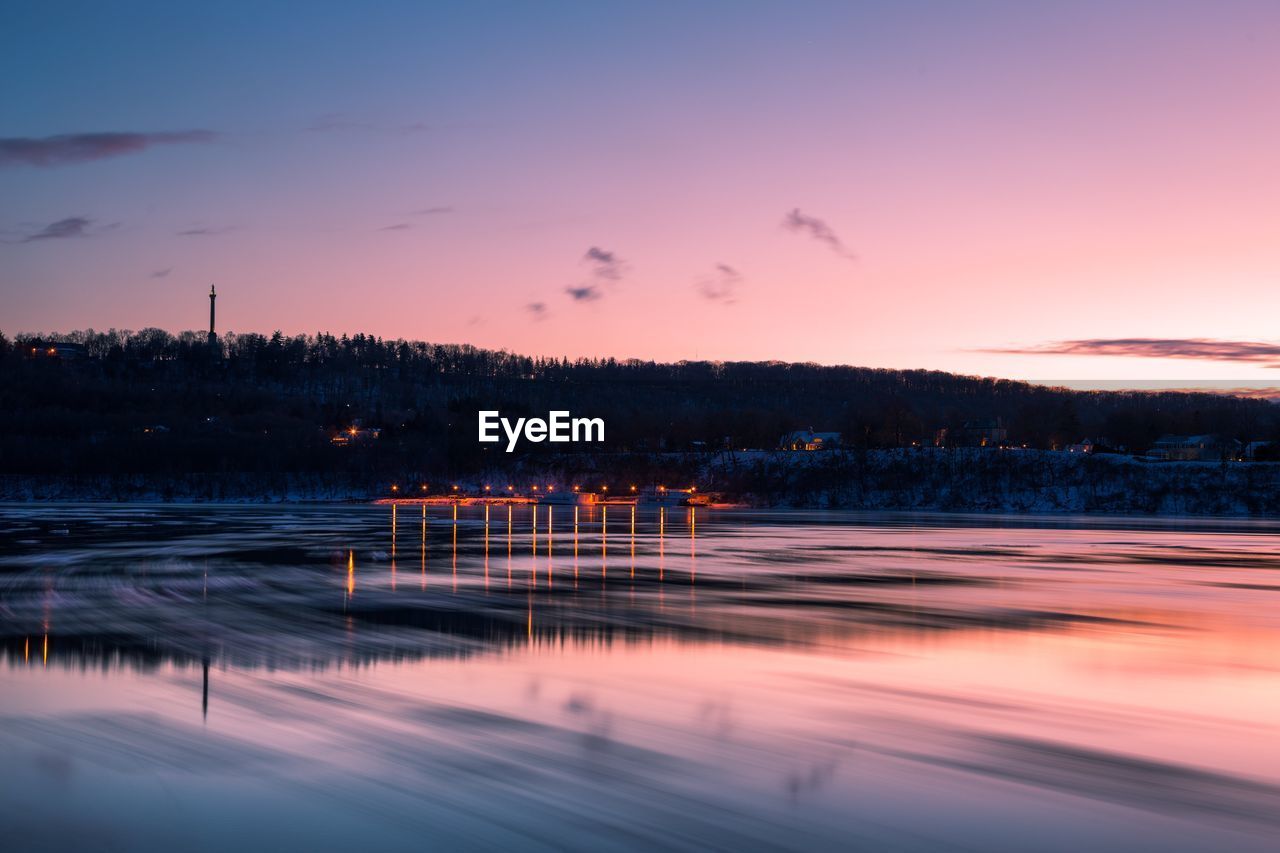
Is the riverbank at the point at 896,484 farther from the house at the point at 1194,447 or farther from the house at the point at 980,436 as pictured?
the house at the point at 980,436

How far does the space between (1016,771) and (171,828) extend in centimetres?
635

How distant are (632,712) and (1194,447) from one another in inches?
6521

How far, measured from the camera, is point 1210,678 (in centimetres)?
1396

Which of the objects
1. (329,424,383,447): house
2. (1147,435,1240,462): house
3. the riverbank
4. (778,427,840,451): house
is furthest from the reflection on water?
(778,427,840,451): house

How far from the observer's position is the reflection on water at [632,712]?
8.00m

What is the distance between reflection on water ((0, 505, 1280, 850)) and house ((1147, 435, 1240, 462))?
139414mm

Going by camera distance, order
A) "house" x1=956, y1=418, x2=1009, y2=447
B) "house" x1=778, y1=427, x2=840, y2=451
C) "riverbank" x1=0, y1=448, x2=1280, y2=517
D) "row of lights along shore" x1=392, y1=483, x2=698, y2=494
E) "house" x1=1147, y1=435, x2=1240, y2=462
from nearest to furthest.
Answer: "riverbank" x1=0, y1=448, x2=1280, y2=517 → "row of lights along shore" x1=392, y1=483, x2=698, y2=494 → "house" x1=1147, y1=435, x2=1240, y2=462 → "house" x1=956, y1=418, x2=1009, y2=447 → "house" x1=778, y1=427, x2=840, y2=451

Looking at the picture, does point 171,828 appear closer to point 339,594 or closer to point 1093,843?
point 1093,843

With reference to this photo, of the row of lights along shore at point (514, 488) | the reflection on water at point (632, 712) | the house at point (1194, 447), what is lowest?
the row of lights along shore at point (514, 488)

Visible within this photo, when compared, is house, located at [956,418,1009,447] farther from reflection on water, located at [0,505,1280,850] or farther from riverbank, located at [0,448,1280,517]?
reflection on water, located at [0,505,1280,850]

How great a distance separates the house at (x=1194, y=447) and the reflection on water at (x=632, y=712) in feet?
457

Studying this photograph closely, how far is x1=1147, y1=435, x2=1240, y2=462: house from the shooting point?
15200cm

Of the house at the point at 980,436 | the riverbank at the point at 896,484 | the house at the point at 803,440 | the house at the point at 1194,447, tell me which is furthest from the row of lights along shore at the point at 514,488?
the house at the point at 1194,447

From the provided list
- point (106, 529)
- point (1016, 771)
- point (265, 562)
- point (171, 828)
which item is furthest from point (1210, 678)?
point (106, 529)
